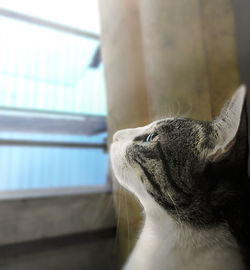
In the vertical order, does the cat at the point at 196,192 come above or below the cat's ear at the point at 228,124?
below

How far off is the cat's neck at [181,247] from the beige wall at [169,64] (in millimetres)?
30

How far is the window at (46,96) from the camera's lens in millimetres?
668

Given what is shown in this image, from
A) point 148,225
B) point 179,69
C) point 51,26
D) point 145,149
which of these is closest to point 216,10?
point 179,69

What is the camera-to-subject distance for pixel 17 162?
75 cm

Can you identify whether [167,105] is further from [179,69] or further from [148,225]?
[148,225]

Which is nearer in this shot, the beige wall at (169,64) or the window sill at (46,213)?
the beige wall at (169,64)

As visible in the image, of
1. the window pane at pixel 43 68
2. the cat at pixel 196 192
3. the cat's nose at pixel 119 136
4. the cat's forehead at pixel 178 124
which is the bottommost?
the cat at pixel 196 192

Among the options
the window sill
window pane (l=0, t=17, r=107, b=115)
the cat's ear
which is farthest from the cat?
window pane (l=0, t=17, r=107, b=115)

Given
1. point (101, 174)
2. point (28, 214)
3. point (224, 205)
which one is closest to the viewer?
point (224, 205)

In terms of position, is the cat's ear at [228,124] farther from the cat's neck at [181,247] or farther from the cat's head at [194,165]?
the cat's neck at [181,247]

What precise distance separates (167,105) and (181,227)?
0.19 metres

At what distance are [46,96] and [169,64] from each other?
0.49 metres

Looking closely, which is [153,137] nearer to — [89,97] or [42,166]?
[89,97]

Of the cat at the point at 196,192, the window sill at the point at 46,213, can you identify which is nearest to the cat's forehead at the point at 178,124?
the cat at the point at 196,192
